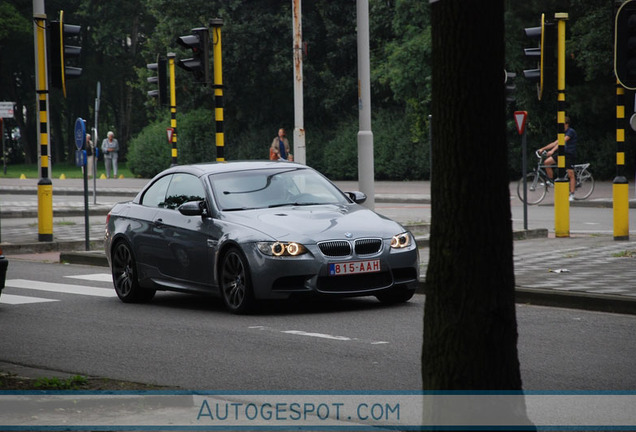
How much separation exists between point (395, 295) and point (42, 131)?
31.9 ft

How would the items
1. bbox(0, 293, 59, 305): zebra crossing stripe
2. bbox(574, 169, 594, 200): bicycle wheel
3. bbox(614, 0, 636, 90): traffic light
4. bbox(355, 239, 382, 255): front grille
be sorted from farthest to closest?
bbox(574, 169, 594, 200): bicycle wheel < bbox(614, 0, 636, 90): traffic light < bbox(0, 293, 59, 305): zebra crossing stripe < bbox(355, 239, 382, 255): front grille

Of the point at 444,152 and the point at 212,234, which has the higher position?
the point at 444,152

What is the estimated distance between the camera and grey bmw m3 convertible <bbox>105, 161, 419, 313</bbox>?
10484 mm

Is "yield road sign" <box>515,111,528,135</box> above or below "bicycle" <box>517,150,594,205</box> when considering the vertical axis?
above

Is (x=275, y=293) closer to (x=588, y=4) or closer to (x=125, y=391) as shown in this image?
(x=125, y=391)

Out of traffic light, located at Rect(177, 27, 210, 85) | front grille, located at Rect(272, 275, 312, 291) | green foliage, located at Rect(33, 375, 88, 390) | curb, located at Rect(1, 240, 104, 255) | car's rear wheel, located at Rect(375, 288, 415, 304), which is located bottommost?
curb, located at Rect(1, 240, 104, 255)

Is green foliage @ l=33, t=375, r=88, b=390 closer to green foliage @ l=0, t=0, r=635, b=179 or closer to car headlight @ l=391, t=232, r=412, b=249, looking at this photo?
car headlight @ l=391, t=232, r=412, b=249

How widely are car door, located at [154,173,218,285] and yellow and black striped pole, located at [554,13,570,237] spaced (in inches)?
295

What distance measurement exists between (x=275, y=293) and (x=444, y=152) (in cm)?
626

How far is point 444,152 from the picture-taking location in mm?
4367

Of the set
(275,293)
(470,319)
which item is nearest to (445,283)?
(470,319)

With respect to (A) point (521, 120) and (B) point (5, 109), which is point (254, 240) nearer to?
(A) point (521, 120)

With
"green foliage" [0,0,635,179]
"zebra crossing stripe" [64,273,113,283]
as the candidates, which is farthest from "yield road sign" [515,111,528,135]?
"green foliage" [0,0,635,179]

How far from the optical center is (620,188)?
16.7 metres
